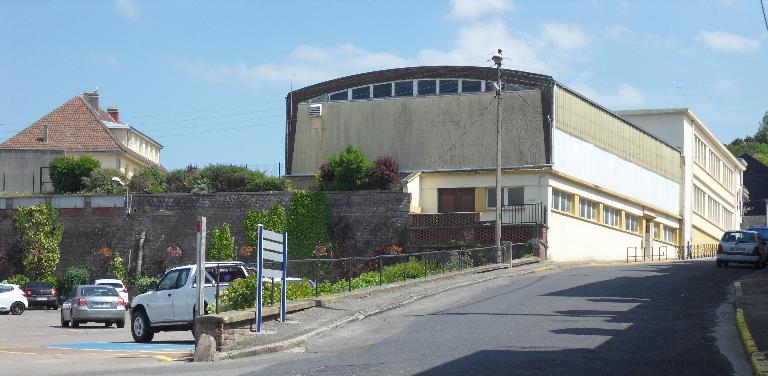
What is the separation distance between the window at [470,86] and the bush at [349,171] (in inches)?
249

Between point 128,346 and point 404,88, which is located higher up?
point 404,88

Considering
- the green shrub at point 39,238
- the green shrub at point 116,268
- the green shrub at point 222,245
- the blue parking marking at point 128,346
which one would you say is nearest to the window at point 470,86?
the green shrub at point 222,245

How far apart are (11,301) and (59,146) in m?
31.3

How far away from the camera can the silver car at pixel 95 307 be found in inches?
1346

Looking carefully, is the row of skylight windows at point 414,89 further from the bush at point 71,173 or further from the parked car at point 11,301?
the parked car at point 11,301

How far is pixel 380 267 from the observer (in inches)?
1231

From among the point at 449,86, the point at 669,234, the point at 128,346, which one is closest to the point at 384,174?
the point at 449,86

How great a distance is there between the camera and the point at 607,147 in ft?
192

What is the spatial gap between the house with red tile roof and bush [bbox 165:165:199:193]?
14.2 meters

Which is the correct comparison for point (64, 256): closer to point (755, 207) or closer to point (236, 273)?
point (236, 273)

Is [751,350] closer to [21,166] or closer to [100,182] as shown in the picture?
[100,182]

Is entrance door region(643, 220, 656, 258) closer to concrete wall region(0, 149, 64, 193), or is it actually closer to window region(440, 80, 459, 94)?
window region(440, 80, 459, 94)

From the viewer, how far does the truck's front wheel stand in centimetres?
2511

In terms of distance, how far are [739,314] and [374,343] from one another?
25.7 feet
